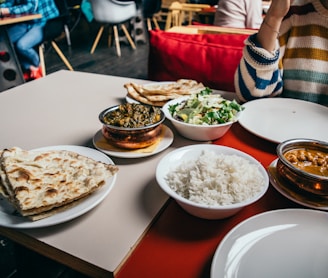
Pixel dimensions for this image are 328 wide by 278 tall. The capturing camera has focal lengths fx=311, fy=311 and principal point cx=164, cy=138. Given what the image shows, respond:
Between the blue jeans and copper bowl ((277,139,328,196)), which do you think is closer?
copper bowl ((277,139,328,196))

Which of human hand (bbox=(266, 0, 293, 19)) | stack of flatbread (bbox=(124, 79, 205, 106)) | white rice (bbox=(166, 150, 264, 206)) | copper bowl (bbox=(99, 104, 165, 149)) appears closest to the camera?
white rice (bbox=(166, 150, 264, 206))

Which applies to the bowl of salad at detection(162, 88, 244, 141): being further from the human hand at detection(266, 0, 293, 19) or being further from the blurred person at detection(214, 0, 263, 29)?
the blurred person at detection(214, 0, 263, 29)

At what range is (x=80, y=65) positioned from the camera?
4922mm

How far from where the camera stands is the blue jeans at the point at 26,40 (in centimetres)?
352

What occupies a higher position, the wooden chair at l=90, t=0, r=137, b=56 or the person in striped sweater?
the person in striped sweater

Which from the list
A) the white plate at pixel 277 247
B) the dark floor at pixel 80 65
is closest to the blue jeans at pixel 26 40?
the dark floor at pixel 80 65

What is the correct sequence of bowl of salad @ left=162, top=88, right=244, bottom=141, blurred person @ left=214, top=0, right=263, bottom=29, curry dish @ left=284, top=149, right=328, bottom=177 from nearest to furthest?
curry dish @ left=284, top=149, right=328, bottom=177 → bowl of salad @ left=162, top=88, right=244, bottom=141 → blurred person @ left=214, top=0, right=263, bottom=29

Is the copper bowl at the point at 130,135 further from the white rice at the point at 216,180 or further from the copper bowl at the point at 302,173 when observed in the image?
the copper bowl at the point at 302,173

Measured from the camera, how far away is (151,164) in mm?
886

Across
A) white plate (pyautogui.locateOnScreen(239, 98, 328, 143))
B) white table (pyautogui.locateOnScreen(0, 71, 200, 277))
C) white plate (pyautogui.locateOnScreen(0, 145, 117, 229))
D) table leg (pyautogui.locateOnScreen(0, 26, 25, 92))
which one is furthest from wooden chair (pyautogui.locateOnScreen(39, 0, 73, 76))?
white plate (pyautogui.locateOnScreen(0, 145, 117, 229))

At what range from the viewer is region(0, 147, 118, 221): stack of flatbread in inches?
25.5

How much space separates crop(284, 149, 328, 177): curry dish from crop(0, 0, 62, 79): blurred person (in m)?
3.46

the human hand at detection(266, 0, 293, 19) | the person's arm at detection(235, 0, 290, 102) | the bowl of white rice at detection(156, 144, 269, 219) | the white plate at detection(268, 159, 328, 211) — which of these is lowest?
the white plate at detection(268, 159, 328, 211)

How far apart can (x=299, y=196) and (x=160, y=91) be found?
71 centimetres
